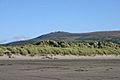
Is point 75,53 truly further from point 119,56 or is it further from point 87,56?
point 119,56

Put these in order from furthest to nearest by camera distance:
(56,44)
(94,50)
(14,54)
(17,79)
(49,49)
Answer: (56,44) < (94,50) < (49,49) < (14,54) < (17,79)

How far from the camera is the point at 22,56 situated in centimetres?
4025

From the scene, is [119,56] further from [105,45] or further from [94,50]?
[105,45]

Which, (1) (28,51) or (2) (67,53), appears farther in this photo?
(2) (67,53)

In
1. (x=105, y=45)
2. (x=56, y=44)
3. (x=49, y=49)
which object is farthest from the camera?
(x=105, y=45)

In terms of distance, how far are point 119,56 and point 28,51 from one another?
12722 mm

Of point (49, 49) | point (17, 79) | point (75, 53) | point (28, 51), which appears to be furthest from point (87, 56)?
point (17, 79)

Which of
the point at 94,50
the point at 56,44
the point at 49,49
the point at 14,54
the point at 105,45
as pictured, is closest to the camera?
the point at 14,54

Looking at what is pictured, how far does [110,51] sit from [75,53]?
6.94 m

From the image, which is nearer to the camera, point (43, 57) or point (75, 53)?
point (43, 57)

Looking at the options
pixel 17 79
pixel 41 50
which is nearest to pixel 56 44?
pixel 41 50

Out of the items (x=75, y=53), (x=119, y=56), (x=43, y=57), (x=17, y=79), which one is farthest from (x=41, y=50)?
(x=17, y=79)

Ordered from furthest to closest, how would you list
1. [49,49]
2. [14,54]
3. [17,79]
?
[49,49] < [14,54] < [17,79]

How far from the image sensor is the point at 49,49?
43.8m
